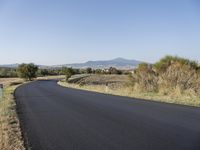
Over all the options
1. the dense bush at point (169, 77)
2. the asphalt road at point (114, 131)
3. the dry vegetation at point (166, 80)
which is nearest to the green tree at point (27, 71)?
the dry vegetation at point (166, 80)

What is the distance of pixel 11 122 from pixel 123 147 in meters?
6.35

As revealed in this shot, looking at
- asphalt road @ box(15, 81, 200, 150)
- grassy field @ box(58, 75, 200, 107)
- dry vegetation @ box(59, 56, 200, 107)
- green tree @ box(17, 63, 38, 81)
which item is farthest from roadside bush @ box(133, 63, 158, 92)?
green tree @ box(17, 63, 38, 81)

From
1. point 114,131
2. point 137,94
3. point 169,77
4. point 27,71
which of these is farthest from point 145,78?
point 27,71

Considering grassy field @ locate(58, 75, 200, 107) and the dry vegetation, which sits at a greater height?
the dry vegetation

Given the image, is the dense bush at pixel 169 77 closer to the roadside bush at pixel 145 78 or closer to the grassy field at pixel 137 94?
the roadside bush at pixel 145 78

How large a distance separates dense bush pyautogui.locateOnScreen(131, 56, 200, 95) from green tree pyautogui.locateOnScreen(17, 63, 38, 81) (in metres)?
70.3

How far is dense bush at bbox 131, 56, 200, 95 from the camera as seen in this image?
2656cm

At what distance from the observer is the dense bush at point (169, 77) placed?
87.1 feet

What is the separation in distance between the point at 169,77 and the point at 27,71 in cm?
7754

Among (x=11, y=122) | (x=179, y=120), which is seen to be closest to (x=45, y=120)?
(x=11, y=122)

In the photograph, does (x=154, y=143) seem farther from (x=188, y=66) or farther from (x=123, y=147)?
(x=188, y=66)

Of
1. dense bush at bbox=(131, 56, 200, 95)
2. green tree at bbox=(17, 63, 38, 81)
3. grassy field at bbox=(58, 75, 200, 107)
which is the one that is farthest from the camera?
green tree at bbox=(17, 63, 38, 81)

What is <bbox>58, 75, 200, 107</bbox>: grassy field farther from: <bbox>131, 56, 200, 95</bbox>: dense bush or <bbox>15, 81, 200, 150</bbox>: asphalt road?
<bbox>15, 81, 200, 150</bbox>: asphalt road

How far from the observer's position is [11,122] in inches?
516
